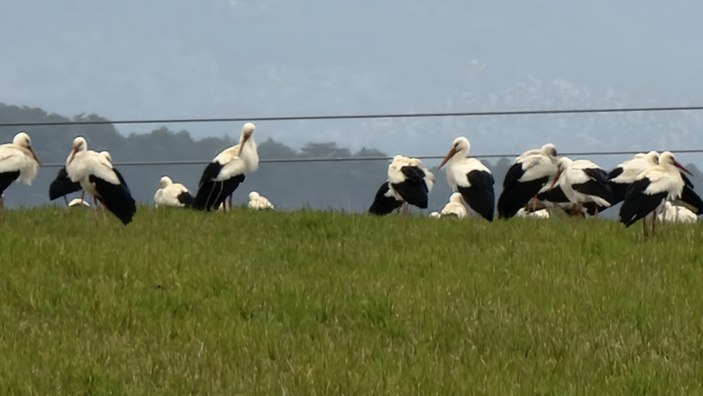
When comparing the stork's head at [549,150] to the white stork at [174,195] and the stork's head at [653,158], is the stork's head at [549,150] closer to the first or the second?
the stork's head at [653,158]

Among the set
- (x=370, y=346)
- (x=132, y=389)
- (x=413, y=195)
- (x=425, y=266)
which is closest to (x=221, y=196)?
(x=413, y=195)

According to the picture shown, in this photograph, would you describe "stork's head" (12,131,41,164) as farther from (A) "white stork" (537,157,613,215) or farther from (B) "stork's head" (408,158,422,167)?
(A) "white stork" (537,157,613,215)

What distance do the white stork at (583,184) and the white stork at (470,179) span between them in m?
1.28

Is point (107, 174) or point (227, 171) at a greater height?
point (227, 171)

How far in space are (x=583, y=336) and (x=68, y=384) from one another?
389cm

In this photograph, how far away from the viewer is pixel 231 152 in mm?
20828

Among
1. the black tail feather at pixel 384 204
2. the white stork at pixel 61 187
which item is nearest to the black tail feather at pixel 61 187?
the white stork at pixel 61 187

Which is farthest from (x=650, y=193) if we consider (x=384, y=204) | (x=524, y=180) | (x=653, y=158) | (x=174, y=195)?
(x=174, y=195)

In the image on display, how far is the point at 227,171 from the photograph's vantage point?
20156 millimetres

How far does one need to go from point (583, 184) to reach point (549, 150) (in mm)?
1508

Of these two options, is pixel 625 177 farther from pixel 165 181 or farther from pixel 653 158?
pixel 165 181

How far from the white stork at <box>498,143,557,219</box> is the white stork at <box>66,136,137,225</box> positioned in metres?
6.54

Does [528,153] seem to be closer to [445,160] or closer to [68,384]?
[445,160]

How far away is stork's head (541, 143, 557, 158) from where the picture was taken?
20.7m
